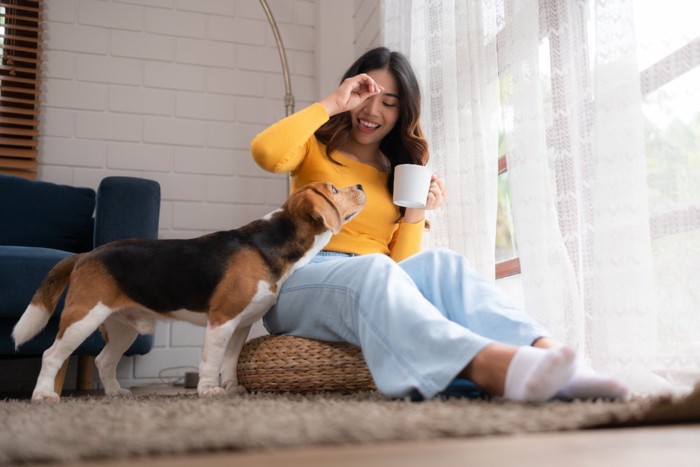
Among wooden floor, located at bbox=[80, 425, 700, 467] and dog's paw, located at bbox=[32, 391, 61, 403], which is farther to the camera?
dog's paw, located at bbox=[32, 391, 61, 403]

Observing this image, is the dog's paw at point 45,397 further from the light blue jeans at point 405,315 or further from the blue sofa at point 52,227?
the blue sofa at point 52,227

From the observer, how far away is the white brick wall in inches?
125

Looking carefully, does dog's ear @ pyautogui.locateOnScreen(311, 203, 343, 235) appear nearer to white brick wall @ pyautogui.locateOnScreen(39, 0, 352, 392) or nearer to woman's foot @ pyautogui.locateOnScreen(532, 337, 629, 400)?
woman's foot @ pyautogui.locateOnScreen(532, 337, 629, 400)

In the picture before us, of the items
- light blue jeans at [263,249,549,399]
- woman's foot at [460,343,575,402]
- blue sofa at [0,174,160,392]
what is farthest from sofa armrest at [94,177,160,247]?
woman's foot at [460,343,575,402]

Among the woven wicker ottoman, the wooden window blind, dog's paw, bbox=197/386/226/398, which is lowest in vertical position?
dog's paw, bbox=197/386/226/398

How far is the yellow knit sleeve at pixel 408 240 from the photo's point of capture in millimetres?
2033

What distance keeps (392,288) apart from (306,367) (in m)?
0.41

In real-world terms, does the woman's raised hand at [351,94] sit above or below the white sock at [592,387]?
above

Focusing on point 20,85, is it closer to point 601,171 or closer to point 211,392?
point 211,392

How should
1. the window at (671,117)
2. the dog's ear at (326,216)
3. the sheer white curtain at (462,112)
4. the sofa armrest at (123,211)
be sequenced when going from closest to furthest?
the window at (671,117) < the dog's ear at (326,216) < the sheer white curtain at (462,112) < the sofa armrest at (123,211)

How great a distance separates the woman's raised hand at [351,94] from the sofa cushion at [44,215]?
4.71ft

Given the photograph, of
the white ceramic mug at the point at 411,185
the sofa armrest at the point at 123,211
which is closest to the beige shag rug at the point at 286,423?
the white ceramic mug at the point at 411,185

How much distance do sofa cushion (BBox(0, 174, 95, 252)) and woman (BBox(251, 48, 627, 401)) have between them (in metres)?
1.23

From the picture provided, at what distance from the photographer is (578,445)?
0.74 m
